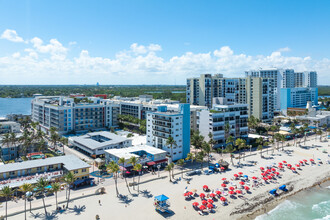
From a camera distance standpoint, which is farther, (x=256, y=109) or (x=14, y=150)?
(x=256, y=109)

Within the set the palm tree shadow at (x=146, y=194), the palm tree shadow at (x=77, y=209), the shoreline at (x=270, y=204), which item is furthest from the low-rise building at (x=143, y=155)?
the shoreline at (x=270, y=204)

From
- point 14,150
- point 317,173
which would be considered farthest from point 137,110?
point 317,173

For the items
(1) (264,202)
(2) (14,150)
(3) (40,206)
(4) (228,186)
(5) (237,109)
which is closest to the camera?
(3) (40,206)

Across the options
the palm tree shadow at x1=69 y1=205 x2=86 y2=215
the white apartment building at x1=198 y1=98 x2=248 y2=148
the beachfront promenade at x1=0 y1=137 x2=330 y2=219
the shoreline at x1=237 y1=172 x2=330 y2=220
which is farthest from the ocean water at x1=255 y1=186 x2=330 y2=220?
the white apartment building at x1=198 y1=98 x2=248 y2=148

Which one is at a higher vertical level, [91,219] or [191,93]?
[191,93]

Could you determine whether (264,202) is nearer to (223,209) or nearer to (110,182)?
(223,209)
